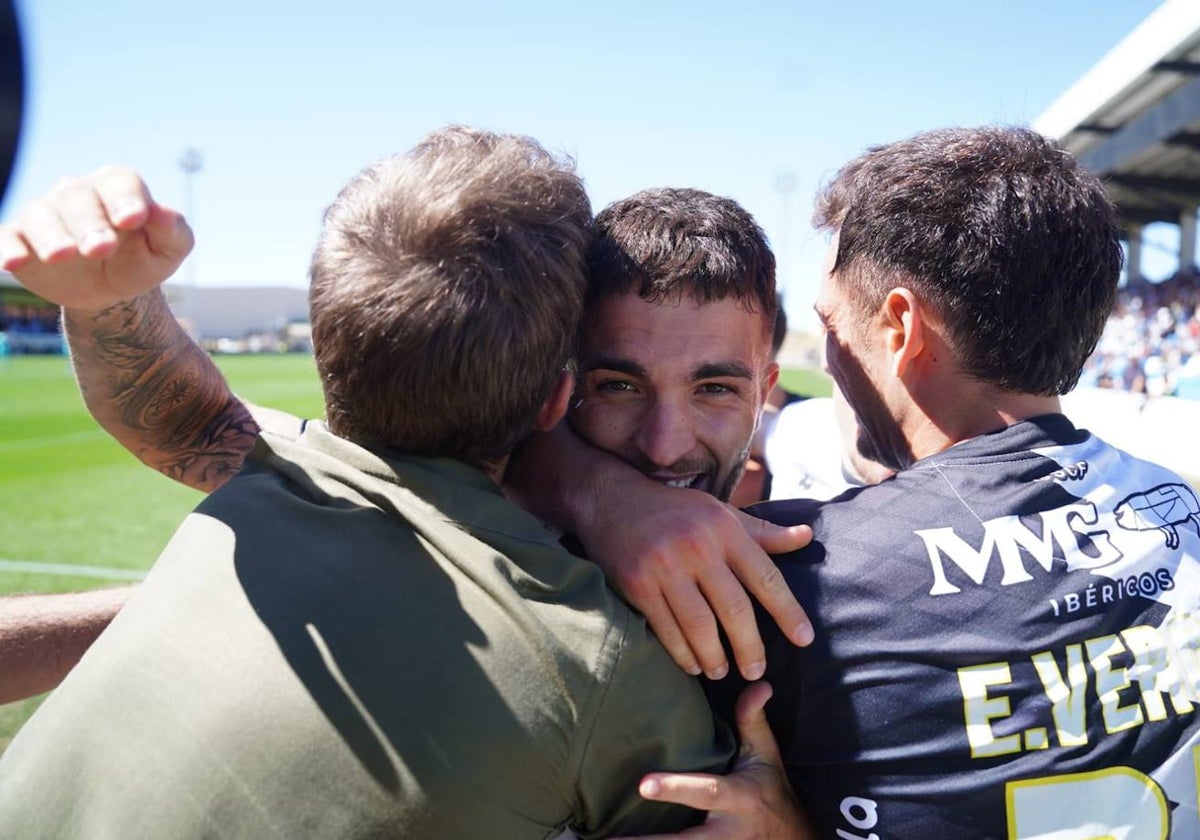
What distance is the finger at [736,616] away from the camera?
1576 millimetres

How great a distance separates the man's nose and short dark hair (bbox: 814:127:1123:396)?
0.48m

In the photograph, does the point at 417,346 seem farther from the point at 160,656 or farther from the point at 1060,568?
the point at 1060,568

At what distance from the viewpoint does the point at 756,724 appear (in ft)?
5.42

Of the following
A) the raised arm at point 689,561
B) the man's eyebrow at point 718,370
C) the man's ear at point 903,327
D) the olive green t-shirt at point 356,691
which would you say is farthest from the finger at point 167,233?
the man's ear at point 903,327

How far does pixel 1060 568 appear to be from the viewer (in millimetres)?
1685

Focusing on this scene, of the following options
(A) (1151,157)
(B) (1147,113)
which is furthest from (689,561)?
(A) (1151,157)

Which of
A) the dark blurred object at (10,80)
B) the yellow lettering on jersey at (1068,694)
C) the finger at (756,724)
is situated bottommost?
the finger at (756,724)

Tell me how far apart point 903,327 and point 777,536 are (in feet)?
1.97

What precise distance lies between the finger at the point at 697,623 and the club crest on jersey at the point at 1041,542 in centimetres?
39

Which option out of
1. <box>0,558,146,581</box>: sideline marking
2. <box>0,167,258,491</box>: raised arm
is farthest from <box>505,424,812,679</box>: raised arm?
<box>0,558,146,581</box>: sideline marking

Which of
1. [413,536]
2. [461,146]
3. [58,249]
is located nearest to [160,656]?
[413,536]

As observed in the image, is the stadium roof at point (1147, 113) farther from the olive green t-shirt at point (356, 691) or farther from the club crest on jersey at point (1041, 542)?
the olive green t-shirt at point (356, 691)

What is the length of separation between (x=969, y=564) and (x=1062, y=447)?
0.37 meters

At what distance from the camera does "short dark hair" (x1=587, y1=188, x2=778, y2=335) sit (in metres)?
2.06
